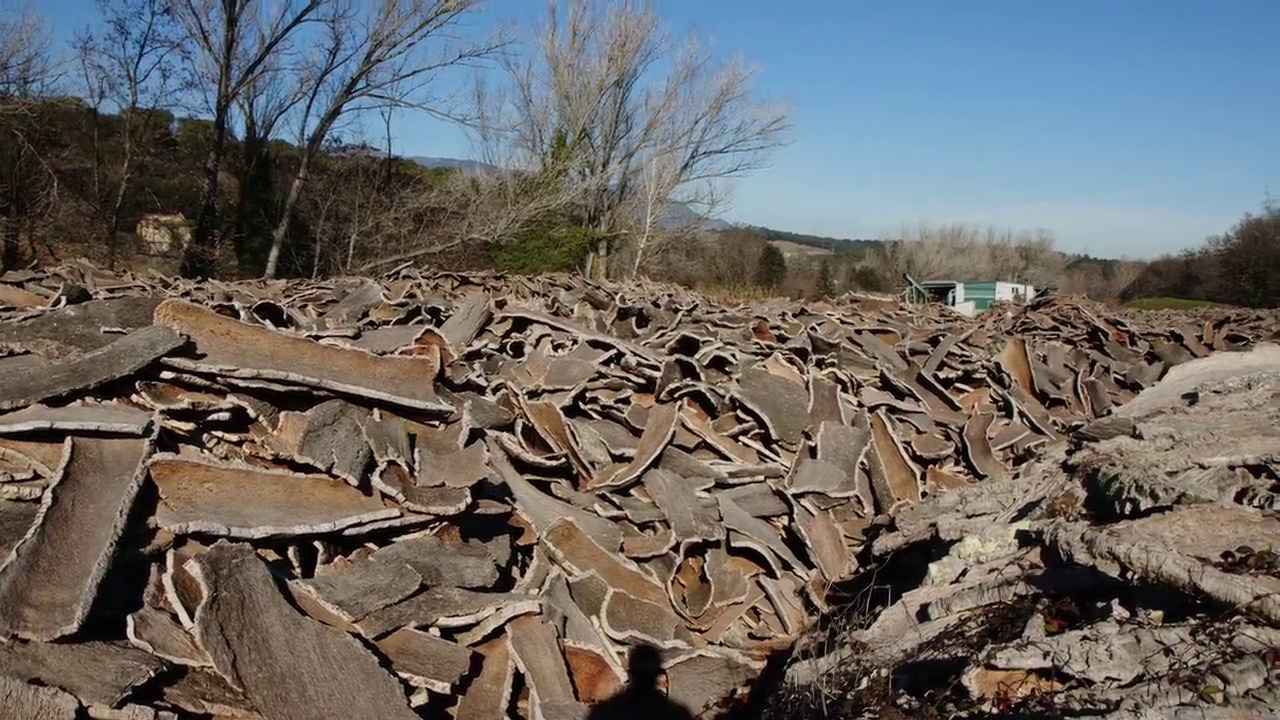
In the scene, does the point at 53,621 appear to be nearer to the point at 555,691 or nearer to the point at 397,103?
the point at 555,691

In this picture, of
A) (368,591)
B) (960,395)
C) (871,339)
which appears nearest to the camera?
(368,591)

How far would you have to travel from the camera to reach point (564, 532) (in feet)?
10.5

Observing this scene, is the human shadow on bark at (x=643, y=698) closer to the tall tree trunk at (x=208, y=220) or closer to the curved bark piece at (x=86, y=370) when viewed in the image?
the curved bark piece at (x=86, y=370)

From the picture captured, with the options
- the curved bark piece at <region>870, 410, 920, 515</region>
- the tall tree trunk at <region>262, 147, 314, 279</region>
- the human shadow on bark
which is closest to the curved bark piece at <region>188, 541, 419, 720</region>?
the human shadow on bark

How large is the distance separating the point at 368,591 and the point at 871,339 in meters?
4.18

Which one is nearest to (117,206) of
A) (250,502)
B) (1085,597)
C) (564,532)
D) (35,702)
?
(250,502)

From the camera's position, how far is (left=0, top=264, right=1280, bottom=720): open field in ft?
7.16

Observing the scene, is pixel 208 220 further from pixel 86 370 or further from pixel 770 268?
pixel 770 268

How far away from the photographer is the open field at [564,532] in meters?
2.18

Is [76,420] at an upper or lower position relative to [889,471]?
upper

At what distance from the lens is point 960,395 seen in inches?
220

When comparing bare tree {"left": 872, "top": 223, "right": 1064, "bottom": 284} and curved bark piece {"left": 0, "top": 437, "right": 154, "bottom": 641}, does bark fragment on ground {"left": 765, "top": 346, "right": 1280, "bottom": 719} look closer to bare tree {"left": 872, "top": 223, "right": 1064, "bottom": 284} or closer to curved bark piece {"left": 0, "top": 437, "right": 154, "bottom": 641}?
curved bark piece {"left": 0, "top": 437, "right": 154, "bottom": 641}

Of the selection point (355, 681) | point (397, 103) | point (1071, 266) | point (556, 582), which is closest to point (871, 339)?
point (556, 582)

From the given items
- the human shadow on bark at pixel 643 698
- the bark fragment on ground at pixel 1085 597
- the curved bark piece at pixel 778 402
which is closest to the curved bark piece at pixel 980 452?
the bark fragment on ground at pixel 1085 597
